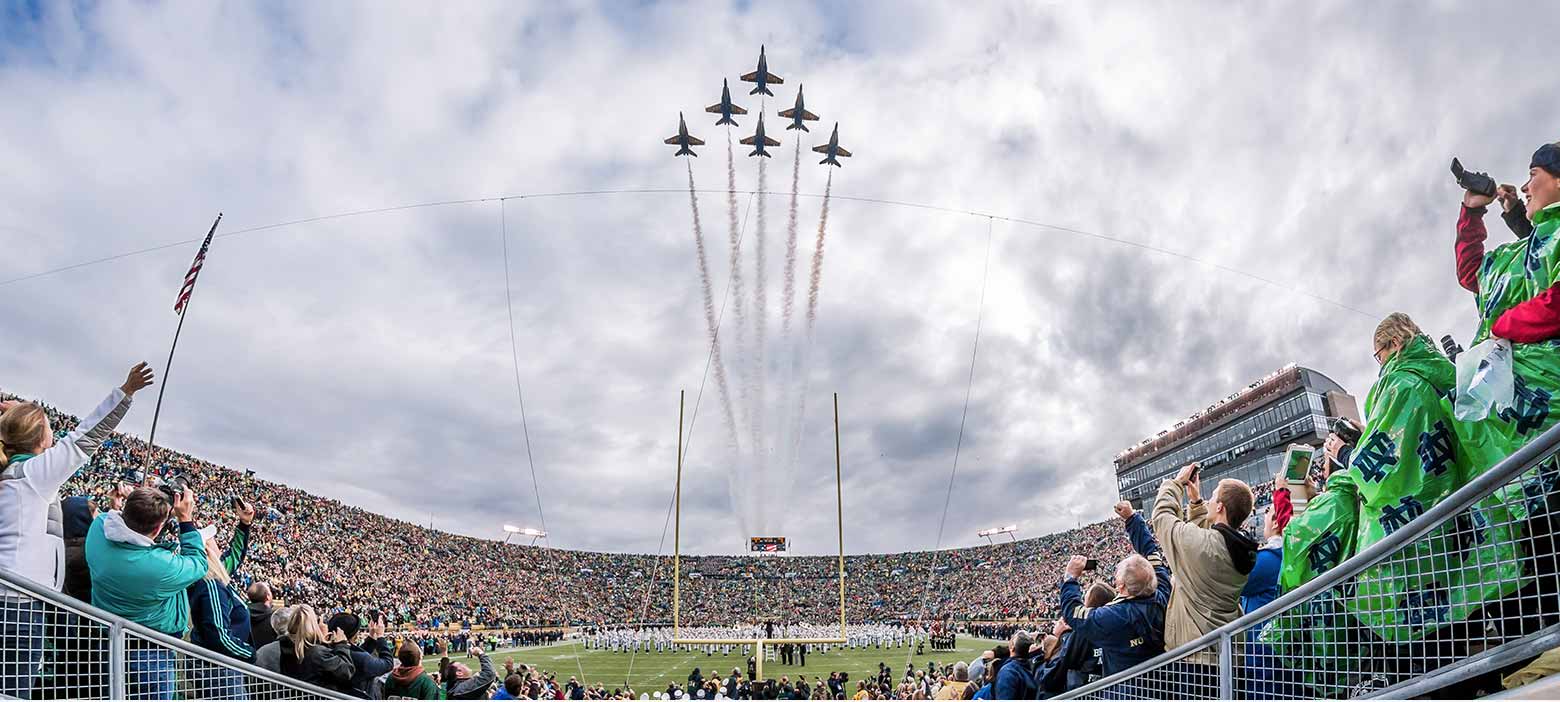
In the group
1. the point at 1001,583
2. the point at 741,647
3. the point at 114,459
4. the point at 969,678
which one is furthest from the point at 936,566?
the point at 969,678

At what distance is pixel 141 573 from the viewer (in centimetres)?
426

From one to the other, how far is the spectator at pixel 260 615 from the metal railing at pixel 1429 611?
5.98 m

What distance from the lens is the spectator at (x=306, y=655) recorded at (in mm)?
5262

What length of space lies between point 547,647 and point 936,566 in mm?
48833

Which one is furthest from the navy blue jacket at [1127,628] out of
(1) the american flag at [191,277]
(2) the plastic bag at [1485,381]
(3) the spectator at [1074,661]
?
(1) the american flag at [191,277]

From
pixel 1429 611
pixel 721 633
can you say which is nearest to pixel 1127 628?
pixel 1429 611

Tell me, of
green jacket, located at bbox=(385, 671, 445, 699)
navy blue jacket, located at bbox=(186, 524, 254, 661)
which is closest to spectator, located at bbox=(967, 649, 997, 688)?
green jacket, located at bbox=(385, 671, 445, 699)

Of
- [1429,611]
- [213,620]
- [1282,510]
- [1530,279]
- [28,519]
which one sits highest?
[1530,279]

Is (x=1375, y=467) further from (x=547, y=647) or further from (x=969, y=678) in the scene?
(x=547, y=647)

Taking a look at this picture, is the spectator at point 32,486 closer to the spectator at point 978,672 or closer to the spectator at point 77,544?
the spectator at point 77,544

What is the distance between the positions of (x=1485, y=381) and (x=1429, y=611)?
910 millimetres

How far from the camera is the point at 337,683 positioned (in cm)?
543

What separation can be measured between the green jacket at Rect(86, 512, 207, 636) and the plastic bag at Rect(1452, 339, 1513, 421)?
5.95 metres

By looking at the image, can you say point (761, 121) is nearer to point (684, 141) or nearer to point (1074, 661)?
point (684, 141)
